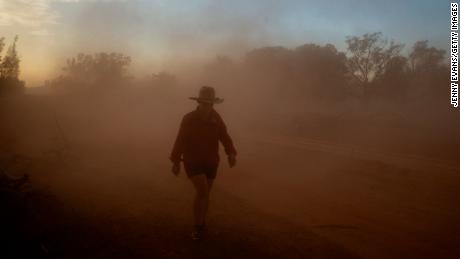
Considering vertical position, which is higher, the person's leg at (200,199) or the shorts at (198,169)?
the shorts at (198,169)

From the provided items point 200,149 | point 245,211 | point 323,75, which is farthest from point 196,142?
point 323,75

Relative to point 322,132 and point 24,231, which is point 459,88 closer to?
point 322,132

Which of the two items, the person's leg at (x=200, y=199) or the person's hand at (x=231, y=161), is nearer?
the person's leg at (x=200, y=199)

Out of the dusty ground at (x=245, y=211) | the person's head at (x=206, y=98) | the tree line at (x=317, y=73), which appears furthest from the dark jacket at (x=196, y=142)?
the tree line at (x=317, y=73)

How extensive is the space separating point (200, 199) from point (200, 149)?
62cm

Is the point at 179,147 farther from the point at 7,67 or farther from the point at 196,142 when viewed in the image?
the point at 7,67

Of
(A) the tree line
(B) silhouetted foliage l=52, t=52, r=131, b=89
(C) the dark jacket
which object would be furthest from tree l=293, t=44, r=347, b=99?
(C) the dark jacket

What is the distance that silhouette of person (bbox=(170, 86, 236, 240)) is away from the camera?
511cm

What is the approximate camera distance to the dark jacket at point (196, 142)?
5168 mm

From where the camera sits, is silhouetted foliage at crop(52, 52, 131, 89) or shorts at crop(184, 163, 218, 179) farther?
silhouetted foliage at crop(52, 52, 131, 89)

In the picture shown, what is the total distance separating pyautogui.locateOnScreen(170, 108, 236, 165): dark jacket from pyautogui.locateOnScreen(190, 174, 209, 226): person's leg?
0.20 m

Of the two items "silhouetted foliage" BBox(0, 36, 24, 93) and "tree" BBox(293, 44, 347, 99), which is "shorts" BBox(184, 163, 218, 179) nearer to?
"silhouetted foliage" BBox(0, 36, 24, 93)

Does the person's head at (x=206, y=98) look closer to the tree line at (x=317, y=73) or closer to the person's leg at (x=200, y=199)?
the person's leg at (x=200, y=199)

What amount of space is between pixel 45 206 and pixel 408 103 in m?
38.5
